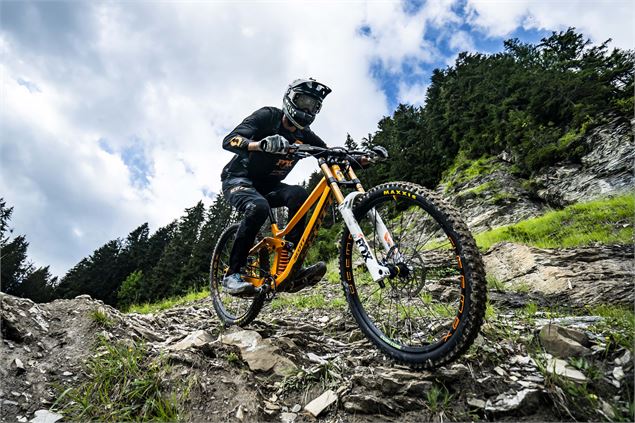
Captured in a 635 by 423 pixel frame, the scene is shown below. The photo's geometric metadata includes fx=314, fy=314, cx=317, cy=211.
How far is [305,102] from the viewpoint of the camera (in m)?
4.80

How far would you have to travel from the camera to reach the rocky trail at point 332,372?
2188 mm

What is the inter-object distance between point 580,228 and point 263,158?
411 inches

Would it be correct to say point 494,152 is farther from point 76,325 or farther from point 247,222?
point 76,325

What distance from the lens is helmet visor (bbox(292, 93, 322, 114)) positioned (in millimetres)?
4777

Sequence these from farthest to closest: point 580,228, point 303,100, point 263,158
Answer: point 580,228
point 263,158
point 303,100

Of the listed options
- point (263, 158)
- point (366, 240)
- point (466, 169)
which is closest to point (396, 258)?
point (366, 240)

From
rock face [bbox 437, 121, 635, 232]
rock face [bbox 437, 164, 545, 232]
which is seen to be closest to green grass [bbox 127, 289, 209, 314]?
rock face [bbox 437, 164, 545, 232]

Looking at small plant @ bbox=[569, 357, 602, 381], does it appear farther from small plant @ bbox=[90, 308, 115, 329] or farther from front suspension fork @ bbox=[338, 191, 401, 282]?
small plant @ bbox=[90, 308, 115, 329]

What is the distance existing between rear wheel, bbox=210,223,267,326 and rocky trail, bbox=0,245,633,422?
3.10 ft

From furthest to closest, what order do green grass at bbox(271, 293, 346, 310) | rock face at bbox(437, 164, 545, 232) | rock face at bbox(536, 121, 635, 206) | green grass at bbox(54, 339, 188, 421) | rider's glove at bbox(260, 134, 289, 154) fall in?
1. rock face at bbox(437, 164, 545, 232)
2. rock face at bbox(536, 121, 635, 206)
3. green grass at bbox(271, 293, 346, 310)
4. rider's glove at bbox(260, 134, 289, 154)
5. green grass at bbox(54, 339, 188, 421)

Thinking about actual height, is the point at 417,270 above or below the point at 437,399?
above

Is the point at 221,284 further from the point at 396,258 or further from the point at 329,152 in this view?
the point at 396,258

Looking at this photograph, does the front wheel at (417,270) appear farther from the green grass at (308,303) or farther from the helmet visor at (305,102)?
the helmet visor at (305,102)

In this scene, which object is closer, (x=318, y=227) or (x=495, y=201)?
(x=318, y=227)
